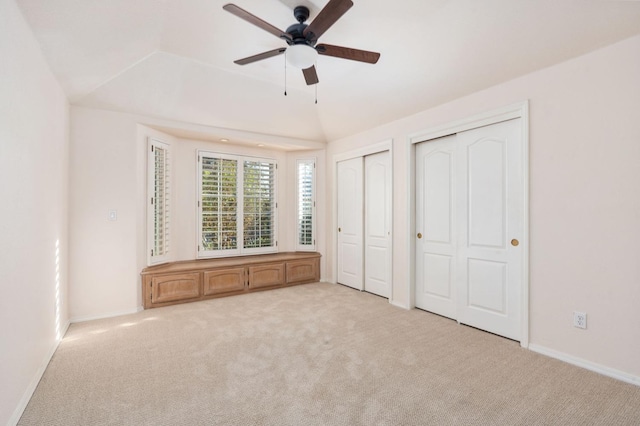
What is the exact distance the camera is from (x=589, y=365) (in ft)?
8.26

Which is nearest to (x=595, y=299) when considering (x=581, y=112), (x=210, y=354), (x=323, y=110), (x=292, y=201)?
(x=581, y=112)

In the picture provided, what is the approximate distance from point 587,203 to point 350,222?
317 centimetres

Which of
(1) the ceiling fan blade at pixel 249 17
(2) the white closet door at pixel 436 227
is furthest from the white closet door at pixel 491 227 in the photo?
(1) the ceiling fan blade at pixel 249 17

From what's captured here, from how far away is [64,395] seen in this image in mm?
2150

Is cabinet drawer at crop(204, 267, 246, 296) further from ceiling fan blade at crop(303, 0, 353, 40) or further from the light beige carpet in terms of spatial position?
ceiling fan blade at crop(303, 0, 353, 40)

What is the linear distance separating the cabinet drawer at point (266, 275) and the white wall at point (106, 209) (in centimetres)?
153

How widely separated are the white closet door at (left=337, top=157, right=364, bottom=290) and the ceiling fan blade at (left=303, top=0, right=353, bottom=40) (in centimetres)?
286

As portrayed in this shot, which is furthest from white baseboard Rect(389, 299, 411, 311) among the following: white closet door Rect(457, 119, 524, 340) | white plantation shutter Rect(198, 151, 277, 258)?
white plantation shutter Rect(198, 151, 277, 258)

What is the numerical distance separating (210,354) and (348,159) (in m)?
3.58

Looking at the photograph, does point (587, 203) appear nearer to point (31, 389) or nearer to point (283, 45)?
point (283, 45)

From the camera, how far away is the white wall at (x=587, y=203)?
235cm

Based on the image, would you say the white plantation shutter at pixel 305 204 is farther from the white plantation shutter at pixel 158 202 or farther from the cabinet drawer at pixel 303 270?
the white plantation shutter at pixel 158 202

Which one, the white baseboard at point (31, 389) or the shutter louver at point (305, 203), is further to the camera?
the shutter louver at point (305, 203)

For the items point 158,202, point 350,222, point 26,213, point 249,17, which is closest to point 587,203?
point 249,17
